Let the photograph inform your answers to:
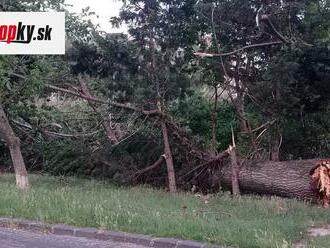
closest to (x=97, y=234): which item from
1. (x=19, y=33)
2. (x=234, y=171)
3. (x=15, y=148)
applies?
(x=15, y=148)

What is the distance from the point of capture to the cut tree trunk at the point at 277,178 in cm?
1255

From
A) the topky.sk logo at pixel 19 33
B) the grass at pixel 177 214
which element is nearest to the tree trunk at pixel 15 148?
the grass at pixel 177 214

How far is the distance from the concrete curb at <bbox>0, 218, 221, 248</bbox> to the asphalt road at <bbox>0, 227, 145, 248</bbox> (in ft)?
0.34

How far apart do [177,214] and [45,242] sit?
2394 millimetres

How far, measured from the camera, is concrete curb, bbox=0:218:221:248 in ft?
25.4

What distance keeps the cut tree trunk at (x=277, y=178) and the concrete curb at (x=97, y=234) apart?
5.50 m

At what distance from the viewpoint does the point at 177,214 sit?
9453 mm

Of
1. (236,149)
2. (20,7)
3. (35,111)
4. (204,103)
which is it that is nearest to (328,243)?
(236,149)

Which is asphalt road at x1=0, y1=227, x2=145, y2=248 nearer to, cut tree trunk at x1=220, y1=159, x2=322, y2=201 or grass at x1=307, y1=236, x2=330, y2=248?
grass at x1=307, y1=236, x2=330, y2=248

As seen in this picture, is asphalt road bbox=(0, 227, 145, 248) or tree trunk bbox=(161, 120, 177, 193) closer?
asphalt road bbox=(0, 227, 145, 248)

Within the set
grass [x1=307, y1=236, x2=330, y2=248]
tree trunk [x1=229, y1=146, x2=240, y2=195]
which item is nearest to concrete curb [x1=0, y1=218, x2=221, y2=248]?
grass [x1=307, y1=236, x2=330, y2=248]

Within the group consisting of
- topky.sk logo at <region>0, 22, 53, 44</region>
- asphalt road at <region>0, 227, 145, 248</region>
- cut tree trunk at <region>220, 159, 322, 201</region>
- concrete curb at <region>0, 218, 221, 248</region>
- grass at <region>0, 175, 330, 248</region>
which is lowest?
asphalt road at <region>0, 227, 145, 248</region>

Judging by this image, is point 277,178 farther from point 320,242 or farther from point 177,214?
point 320,242

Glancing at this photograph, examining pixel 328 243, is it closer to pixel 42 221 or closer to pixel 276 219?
pixel 276 219
